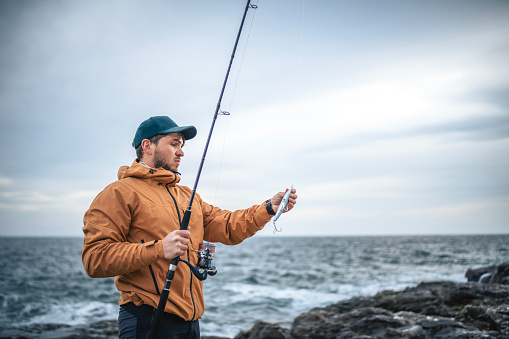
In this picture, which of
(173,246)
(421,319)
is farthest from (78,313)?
(173,246)

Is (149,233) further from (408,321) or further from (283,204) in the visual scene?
(408,321)

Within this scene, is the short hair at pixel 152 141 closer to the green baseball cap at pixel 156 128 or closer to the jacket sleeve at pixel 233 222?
the green baseball cap at pixel 156 128

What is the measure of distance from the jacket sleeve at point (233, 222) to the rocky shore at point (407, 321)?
12.3 ft

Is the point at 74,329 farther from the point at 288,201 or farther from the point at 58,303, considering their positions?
the point at 288,201

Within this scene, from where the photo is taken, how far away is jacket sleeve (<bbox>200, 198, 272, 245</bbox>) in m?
3.22

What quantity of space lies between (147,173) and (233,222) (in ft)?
2.85

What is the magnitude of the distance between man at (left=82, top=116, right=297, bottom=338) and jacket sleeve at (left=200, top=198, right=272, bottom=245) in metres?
0.02

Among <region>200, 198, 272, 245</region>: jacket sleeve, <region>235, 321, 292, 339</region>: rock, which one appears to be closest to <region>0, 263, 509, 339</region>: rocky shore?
<region>235, 321, 292, 339</region>: rock

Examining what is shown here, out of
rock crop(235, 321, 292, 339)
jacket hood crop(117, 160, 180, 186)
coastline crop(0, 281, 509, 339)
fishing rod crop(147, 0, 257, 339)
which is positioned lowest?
rock crop(235, 321, 292, 339)

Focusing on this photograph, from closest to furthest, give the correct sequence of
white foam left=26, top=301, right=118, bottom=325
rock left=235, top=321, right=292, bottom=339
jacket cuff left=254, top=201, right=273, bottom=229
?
jacket cuff left=254, top=201, right=273, bottom=229
rock left=235, top=321, right=292, bottom=339
white foam left=26, top=301, right=118, bottom=325

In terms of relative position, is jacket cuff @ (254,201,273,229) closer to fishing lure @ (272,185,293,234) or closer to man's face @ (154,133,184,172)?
fishing lure @ (272,185,293,234)

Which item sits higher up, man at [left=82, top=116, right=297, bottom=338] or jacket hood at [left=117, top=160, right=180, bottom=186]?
jacket hood at [left=117, top=160, right=180, bottom=186]

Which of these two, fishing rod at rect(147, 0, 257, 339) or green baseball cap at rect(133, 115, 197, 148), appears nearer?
fishing rod at rect(147, 0, 257, 339)

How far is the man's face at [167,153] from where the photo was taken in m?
2.93
